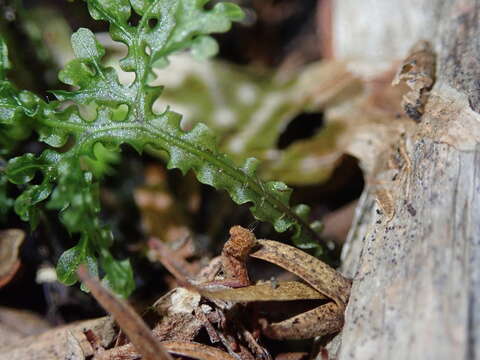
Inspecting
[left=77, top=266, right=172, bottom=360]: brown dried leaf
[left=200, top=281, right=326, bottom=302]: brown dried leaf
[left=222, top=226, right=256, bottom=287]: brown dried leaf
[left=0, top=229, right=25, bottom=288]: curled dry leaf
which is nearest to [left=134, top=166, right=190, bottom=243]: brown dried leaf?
[left=0, top=229, right=25, bottom=288]: curled dry leaf

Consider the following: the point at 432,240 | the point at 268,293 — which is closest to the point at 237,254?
the point at 268,293

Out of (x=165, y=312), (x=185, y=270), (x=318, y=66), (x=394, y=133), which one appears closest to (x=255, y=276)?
(x=185, y=270)

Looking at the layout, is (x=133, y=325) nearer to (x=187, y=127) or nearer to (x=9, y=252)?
(x=9, y=252)

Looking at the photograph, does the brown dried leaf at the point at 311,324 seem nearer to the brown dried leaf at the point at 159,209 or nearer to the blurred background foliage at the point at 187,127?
the blurred background foliage at the point at 187,127

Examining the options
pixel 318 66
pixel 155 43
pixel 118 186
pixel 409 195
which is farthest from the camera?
pixel 318 66

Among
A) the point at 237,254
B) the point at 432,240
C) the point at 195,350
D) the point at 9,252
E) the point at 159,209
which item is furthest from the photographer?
the point at 159,209

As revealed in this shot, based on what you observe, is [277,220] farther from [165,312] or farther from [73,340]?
[73,340]

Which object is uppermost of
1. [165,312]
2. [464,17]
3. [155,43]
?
[464,17]
